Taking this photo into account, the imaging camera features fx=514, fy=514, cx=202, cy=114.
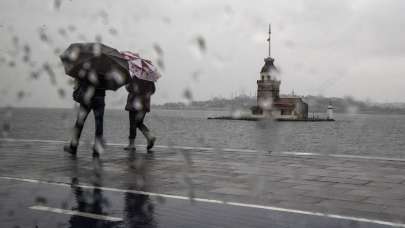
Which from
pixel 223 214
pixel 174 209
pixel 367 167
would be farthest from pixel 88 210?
pixel 367 167

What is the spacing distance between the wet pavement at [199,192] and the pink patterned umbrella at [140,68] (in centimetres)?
189

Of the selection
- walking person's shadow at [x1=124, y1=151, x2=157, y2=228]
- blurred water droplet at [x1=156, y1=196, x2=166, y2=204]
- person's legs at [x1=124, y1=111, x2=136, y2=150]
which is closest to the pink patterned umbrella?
person's legs at [x1=124, y1=111, x2=136, y2=150]

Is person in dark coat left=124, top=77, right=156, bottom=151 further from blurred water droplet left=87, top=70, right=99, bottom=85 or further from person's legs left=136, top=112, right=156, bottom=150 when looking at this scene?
blurred water droplet left=87, top=70, right=99, bottom=85

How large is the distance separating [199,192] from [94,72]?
4.68m

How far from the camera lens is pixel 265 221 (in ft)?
17.6

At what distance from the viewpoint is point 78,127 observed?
37.3ft

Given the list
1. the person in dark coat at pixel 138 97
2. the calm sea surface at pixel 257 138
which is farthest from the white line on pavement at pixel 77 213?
the calm sea surface at pixel 257 138

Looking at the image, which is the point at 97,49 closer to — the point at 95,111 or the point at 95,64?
the point at 95,64

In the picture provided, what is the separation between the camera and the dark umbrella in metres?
10.6

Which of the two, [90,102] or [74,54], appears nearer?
[74,54]

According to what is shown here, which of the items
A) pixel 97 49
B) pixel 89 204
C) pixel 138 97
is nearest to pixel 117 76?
pixel 97 49

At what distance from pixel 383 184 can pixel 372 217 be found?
243 centimetres

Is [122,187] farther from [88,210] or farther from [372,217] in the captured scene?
[372,217]

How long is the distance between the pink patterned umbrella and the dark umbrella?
1.08 ft
